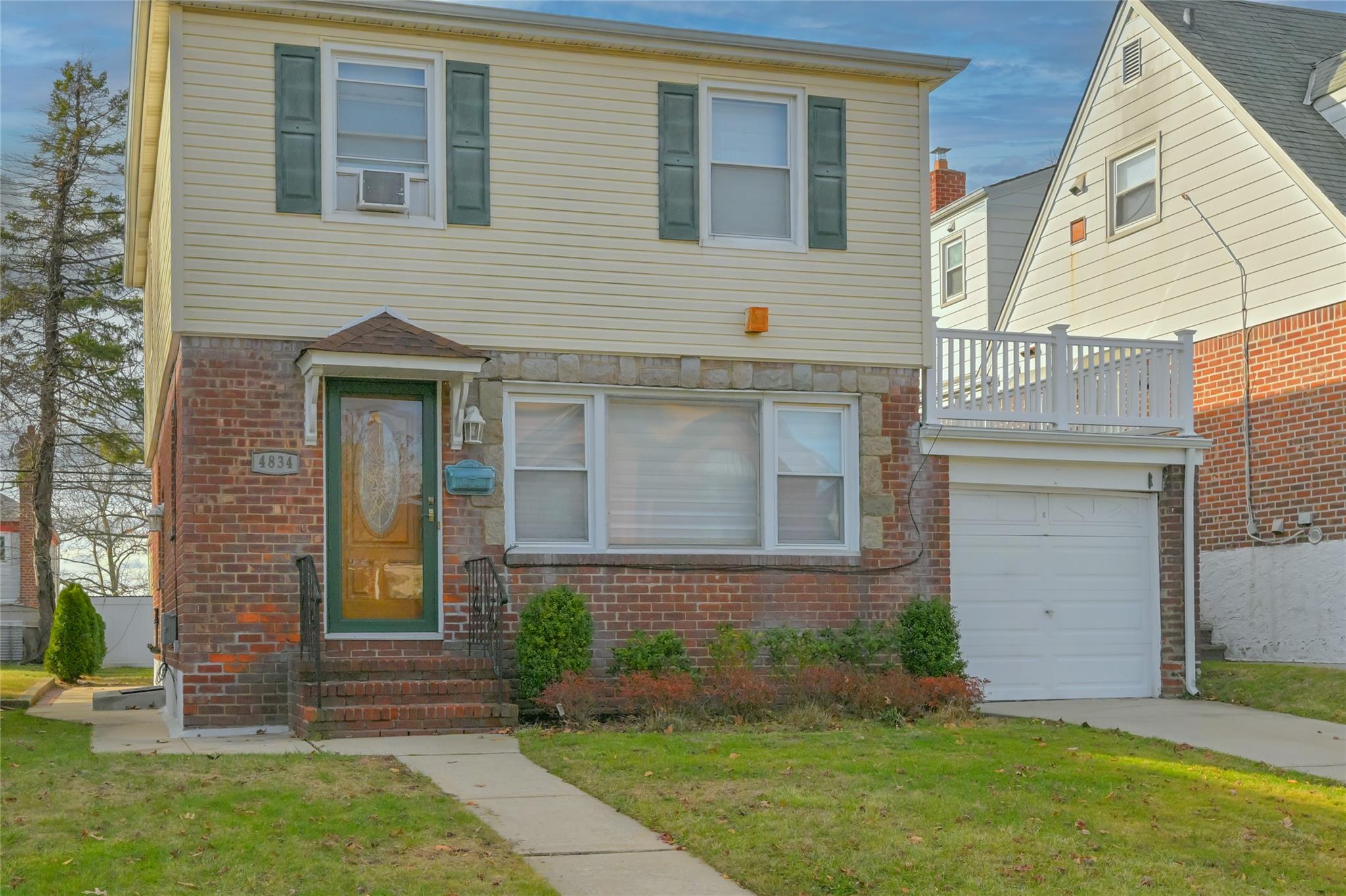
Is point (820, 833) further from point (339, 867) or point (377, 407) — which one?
point (377, 407)

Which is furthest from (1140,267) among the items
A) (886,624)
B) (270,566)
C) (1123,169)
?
(270,566)

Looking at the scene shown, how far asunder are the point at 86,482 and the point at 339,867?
2461cm

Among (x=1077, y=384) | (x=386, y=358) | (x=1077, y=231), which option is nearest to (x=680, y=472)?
(x=386, y=358)

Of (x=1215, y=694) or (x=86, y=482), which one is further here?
(x=86, y=482)

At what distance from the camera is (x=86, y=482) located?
28.4 m

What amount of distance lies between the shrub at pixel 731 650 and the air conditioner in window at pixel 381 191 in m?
4.70

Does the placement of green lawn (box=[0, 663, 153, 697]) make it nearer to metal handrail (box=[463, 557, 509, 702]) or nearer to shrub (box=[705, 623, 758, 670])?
metal handrail (box=[463, 557, 509, 702])

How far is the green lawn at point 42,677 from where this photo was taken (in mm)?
18828

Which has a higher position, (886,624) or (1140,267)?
(1140,267)

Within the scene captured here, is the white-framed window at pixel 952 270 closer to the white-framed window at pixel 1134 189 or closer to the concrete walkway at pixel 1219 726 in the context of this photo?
the white-framed window at pixel 1134 189

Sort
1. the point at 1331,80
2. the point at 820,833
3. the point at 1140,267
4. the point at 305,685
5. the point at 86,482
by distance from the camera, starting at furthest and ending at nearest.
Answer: the point at 86,482, the point at 1140,267, the point at 1331,80, the point at 305,685, the point at 820,833

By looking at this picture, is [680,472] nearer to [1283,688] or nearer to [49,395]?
[1283,688]

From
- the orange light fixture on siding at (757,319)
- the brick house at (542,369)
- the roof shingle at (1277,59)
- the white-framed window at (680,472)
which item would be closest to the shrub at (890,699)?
the brick house at (542,369)

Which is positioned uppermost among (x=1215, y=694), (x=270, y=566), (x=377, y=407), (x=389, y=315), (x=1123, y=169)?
(x=1123, y=169)
